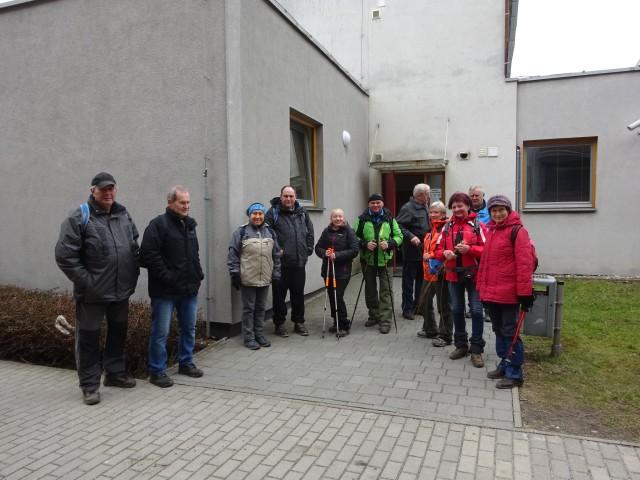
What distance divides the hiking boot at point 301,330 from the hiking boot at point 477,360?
2.14m

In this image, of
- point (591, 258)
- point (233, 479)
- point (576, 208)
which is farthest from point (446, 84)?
point (233, 479)

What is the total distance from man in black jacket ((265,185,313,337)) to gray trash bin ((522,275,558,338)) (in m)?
2.69

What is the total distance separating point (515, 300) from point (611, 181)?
7.46m

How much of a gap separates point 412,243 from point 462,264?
1751 mm

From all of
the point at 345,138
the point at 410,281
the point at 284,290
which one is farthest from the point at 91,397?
the point at 345,138

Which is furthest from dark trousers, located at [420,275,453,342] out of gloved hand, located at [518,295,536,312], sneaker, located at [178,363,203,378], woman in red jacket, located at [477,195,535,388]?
sneaker, located at [178,363,203,378]

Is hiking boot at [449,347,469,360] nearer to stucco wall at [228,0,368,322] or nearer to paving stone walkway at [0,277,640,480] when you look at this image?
paving stone walkway at [0,277,640,480]

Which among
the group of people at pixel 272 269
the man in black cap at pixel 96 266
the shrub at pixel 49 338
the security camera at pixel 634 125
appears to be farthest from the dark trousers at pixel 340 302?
the security camera at pixel 634 125

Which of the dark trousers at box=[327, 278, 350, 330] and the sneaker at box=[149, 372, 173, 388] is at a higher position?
the dark trousers at box=[327, 278, 350, 330]

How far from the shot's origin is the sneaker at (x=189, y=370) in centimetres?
493

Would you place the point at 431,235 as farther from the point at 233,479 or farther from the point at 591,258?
the point at 591,258

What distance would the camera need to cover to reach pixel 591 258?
10539 mm

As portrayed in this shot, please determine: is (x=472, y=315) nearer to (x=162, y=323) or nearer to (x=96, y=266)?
(x=162, y=323)

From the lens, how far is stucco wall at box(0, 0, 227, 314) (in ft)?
20.1
